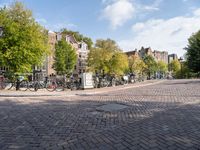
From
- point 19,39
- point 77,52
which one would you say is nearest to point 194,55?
point 19,39

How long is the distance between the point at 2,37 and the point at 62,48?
25860 millimetres

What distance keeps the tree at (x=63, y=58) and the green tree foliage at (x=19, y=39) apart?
2272cm

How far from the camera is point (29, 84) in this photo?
2412cm

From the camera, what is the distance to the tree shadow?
556 centimetres

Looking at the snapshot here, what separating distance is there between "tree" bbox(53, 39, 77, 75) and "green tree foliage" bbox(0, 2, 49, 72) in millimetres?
22721

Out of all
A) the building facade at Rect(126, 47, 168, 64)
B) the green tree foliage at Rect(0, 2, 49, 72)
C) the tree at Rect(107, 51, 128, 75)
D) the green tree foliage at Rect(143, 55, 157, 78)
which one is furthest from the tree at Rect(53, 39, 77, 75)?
the building facade at Rect(126, 47, 168, 64)

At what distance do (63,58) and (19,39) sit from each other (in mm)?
25209

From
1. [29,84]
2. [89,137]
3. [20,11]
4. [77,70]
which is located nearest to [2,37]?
[20,11]

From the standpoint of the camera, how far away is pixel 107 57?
53906 millimetres

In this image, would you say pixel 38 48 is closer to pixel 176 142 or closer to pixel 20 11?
pixel 20 11

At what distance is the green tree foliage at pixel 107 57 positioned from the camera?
177ft

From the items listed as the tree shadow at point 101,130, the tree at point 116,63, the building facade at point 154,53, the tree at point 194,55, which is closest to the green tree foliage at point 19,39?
the tree shadow at point 101,130

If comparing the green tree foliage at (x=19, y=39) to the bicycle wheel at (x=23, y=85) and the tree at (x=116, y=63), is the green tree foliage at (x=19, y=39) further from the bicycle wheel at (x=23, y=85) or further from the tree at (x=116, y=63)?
the tree at (x=116, y=63)

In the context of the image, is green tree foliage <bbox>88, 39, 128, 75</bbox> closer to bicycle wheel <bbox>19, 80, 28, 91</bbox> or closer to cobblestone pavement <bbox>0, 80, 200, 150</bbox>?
bicycle wheel <bbox>19, 80, 28, 91</bbox>
